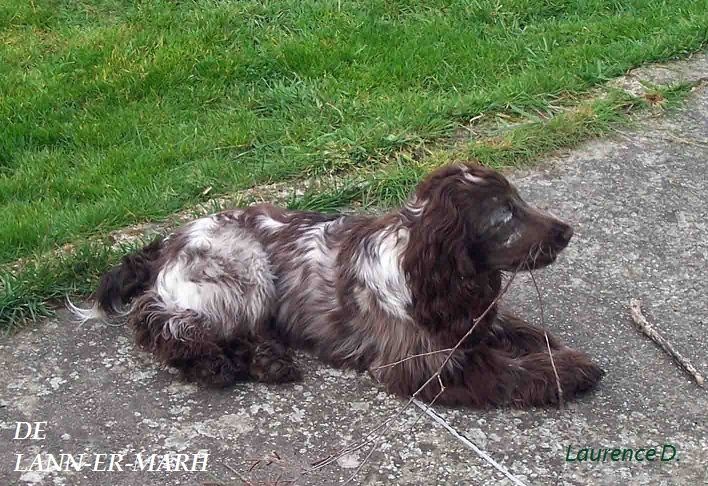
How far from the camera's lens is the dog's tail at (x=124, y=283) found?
5559mm

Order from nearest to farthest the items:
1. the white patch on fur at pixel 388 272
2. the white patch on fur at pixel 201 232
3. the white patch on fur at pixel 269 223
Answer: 1. the white patch on fur at pixel 388 272
2. the white patch on fur at pixel 201 232
3. the white patch on fur at pixel 269 223

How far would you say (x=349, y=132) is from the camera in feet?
24.2

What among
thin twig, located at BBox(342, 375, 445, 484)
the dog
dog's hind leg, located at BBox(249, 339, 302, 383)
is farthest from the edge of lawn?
thin twig, located at BBox(342, 375, 445, 484)

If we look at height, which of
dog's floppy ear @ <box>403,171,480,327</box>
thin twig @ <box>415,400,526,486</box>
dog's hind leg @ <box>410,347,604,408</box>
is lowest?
Result: thin twig @ <box>415,400,526,486</box>

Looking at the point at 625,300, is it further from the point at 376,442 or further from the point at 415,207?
the point at 376,442

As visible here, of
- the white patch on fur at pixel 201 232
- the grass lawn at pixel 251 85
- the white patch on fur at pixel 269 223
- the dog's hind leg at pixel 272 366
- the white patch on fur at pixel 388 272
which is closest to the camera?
the white patch on fur at pixel 388 272

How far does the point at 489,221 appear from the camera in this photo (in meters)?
4.89

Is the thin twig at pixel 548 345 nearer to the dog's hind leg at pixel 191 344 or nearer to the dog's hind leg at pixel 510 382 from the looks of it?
the dog's hind leg at pixel 510 382

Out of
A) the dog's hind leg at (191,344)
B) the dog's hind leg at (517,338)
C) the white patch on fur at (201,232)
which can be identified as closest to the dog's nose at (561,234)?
the dog's hind leg at (517,338)

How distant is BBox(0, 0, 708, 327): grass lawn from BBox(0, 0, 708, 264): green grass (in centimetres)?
1

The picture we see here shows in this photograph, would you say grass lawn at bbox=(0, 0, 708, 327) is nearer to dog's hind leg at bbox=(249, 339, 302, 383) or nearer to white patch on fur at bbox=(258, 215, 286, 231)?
white patch on fur at bbox=(258, 215, 286, 231)

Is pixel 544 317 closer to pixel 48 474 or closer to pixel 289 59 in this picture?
pixel 48 474

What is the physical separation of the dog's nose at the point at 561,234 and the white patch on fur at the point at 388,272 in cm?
65

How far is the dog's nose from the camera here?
4.95 metres
